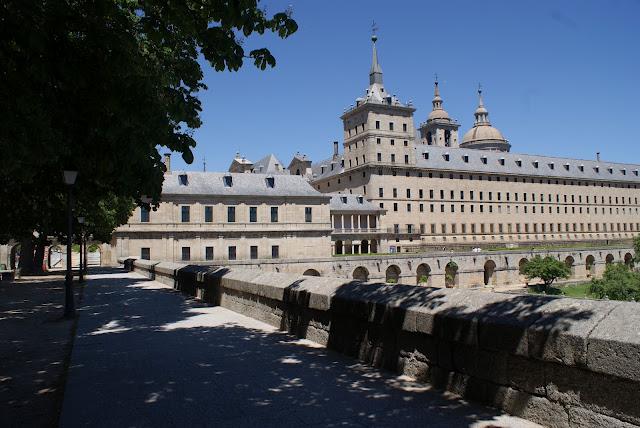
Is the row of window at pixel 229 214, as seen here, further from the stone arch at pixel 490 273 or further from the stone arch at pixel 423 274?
the stone arch at pixel 490 273

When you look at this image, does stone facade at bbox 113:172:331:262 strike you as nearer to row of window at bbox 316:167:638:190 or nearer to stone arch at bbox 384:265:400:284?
stone arch at bbox 384:265:400:284

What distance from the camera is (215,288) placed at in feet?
45.4

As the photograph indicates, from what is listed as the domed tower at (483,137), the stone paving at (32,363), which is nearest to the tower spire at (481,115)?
the domed tower at (483,137)

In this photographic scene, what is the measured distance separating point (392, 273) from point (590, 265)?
116ft

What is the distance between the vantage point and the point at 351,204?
2835 inches

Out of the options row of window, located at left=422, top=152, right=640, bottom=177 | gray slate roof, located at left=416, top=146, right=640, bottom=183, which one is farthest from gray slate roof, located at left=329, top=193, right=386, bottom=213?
row of window, located at left=422, top=152, right=640, bottom=177

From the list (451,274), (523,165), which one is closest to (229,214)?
(451,274)

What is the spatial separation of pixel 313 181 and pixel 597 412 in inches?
3469

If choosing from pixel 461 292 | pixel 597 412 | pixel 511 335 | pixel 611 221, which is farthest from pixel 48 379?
pixel 611 221

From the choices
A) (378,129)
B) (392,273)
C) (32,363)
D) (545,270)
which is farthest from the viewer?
(378,129)

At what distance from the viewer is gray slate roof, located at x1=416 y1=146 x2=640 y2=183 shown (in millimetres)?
85188

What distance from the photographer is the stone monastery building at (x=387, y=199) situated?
54156mm

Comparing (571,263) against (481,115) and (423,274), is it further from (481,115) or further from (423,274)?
(481,115)

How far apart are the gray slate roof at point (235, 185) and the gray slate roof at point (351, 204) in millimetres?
11670
